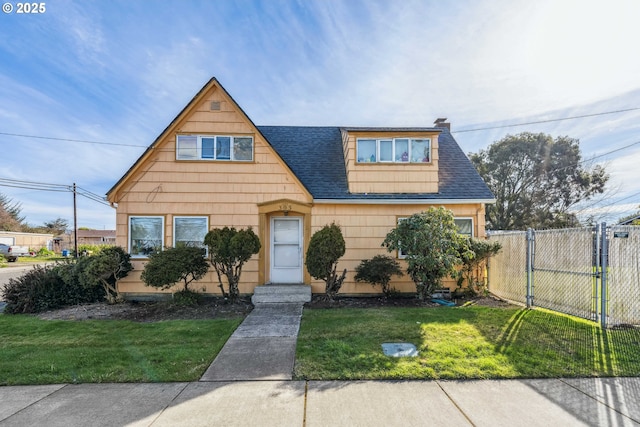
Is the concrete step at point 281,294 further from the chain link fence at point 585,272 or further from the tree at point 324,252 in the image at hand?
the chain link fence at point 585,272

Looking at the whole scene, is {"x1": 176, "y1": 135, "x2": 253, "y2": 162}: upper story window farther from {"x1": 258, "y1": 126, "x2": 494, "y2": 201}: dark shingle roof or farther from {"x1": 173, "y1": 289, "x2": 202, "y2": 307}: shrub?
{"x1": 173, "y1": 289, "x2": 202, "y2": 307}: shrub

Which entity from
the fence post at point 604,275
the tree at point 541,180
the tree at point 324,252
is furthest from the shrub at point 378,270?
the tree at point 541,180

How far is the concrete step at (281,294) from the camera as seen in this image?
9242 mm

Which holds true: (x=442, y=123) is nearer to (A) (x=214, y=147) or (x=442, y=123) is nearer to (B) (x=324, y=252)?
(B) (x=324, y=252)

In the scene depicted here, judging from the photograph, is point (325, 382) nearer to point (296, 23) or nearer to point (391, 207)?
point (391, 207)

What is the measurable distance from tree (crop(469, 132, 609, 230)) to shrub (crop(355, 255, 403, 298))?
22524mm

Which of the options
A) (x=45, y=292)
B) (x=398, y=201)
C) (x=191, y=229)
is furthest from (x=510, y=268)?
(x=45, y=292)

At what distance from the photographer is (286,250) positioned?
10.4 metres

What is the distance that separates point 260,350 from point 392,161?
746 centimetres

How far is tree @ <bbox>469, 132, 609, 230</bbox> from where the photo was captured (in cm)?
2673

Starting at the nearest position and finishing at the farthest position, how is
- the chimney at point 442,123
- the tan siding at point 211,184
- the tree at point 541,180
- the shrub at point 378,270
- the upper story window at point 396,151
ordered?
the shrub at point 378,270 < the tan siding at point 211,184 < the upper story window at point 396,151 < the chimney at point 442,123 < the tree at point 541,180

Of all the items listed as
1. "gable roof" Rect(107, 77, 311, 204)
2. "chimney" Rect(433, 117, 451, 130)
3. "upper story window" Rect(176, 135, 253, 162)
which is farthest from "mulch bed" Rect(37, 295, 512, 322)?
"chimney" Rect(433, 117, 451, 130)

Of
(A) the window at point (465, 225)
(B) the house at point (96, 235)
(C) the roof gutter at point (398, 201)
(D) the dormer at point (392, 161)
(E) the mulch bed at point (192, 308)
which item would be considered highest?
(D) the dormer at point (392, 161)

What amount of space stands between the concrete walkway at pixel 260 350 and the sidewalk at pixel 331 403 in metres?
0.29
